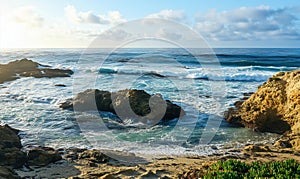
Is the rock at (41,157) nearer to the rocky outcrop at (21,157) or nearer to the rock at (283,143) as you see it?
the rocky outcrop at (21,157)

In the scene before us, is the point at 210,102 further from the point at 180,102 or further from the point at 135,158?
the point at 135,158

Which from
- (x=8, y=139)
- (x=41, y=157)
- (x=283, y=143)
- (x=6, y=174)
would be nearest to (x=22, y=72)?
(x=8, y=139)

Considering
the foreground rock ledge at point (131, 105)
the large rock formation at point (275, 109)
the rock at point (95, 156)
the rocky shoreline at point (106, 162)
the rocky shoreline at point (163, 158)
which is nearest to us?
the rocky shoreline at point (106, 162)

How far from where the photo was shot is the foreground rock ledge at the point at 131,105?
13.4 meters

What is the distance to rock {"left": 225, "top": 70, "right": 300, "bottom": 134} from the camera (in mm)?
10780

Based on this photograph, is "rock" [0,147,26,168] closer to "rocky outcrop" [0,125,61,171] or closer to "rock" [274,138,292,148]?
"rocky outcrop" [0,125,61,171]

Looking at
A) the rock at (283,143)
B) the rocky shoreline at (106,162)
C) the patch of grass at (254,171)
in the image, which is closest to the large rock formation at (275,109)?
the rock at (283,143)

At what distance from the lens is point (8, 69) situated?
109 feet

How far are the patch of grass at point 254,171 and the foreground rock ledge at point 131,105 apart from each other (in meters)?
6.87

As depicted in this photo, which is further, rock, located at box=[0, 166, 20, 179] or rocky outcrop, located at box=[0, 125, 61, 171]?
rocky outcrop, located at box=[0, 125, 61, 171]

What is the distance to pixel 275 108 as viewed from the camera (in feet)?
37.8

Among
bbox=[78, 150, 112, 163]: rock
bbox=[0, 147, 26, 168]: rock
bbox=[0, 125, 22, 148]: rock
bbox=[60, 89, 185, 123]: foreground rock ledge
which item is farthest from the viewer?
bbox=[60, 89, 185, 123]: foreground rock ledge

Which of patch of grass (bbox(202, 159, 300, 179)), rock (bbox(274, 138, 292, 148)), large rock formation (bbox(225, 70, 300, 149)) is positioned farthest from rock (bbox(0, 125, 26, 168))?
large rock formation (bbox(225, 70, 300, 149))

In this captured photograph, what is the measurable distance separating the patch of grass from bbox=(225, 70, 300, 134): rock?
4715 mm
